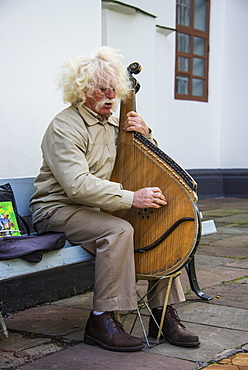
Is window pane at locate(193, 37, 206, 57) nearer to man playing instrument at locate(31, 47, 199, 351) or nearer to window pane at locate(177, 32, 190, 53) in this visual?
window pane at locate(177, 32, 190, 53)

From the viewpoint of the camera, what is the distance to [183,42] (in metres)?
10.3

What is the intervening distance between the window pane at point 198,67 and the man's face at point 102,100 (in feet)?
24.4

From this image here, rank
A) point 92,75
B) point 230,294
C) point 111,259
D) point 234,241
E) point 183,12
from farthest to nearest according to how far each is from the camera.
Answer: point 183,12
point 234,241
point 230,294
point 92,75
point 111,259

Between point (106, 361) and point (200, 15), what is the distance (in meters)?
8.64

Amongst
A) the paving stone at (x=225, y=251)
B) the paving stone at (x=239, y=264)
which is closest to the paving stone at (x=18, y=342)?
the paving stone at (x=239, y=264)

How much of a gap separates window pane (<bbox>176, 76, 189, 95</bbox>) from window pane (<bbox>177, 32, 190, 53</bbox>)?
0.48m

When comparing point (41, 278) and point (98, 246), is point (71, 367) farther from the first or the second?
point (41, 278)

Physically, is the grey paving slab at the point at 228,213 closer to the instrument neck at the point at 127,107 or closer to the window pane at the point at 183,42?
the window pane at the point at 183,42

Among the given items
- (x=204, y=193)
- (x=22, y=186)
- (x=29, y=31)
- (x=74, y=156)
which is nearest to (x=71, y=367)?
(x=74, y=156)

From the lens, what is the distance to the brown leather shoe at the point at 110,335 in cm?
307

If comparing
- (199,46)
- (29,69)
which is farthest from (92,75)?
(199,46)

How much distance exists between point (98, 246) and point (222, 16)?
8483 millimetres

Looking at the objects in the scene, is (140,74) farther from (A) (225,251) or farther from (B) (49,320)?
(B) (49,320)

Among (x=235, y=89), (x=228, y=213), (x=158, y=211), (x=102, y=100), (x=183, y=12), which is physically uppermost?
(x=183, y=12)
